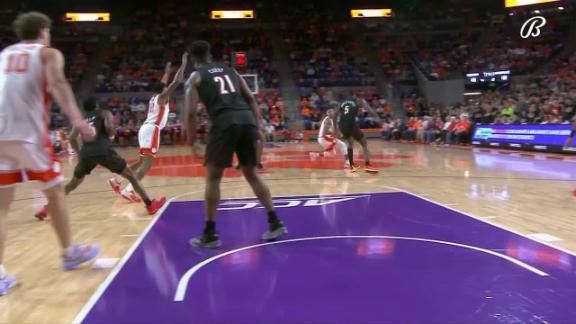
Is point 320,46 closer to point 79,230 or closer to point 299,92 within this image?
point 299,92

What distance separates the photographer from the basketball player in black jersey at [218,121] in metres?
4.52

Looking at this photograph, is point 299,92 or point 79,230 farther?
point 299,92

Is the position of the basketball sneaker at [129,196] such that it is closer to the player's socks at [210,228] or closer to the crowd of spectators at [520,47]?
the player's socks at [210,228]

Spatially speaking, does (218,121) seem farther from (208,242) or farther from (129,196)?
(129,196)

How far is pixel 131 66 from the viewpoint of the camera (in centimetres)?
3097

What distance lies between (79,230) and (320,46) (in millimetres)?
30529

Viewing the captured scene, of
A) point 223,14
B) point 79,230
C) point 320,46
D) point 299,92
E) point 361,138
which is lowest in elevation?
point 79,230

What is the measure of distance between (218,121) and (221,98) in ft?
0.68

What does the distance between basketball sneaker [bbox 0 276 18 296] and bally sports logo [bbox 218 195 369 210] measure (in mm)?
3156

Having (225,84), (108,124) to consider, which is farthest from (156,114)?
(225,84)

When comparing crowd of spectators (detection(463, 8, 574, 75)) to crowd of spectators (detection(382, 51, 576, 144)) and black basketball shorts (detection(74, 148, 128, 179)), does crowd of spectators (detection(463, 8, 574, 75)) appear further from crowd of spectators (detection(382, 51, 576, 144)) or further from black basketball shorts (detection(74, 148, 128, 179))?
black basketball shorts (detection(74, 148, 128, 179))

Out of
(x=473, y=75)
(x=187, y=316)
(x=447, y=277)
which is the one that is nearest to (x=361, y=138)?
(x=447, y=277)

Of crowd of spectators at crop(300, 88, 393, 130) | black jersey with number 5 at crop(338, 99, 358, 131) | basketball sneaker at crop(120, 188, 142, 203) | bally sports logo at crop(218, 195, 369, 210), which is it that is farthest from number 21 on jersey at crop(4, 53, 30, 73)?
crowd of spectators at crop(300, 88, 393, 130)

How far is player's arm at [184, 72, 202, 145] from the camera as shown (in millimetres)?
4480
